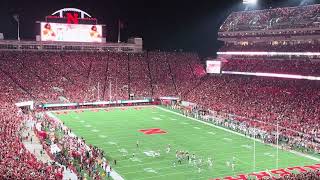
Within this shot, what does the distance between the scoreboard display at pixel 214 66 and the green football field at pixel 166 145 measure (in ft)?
60.0

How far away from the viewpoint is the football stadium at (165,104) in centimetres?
2902

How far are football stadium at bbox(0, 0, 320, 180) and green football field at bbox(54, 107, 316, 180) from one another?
0.33 ft

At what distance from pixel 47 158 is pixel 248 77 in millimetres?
39083

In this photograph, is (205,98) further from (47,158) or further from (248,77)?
(47,158)

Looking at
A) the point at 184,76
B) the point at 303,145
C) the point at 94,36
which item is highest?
the point at 94,36

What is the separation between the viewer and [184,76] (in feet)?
235

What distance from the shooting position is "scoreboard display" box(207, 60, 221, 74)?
67.4 metres

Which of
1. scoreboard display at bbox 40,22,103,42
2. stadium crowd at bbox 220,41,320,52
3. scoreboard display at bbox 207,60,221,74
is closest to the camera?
stadium crowd at bbox 220,41,320,52

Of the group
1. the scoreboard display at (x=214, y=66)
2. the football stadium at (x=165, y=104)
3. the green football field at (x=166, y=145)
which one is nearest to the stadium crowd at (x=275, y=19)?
the football stadium at (x=165, y=104)

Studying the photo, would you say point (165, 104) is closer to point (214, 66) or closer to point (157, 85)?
point (157, 85)

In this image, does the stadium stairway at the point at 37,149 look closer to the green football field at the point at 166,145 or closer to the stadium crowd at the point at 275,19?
the green football field at the point at 166,145

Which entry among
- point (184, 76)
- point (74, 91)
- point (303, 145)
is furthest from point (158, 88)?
point (303, 145)

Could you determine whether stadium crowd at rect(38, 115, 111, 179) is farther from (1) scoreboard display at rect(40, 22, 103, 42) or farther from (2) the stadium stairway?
(1) scoreboard display at rect(40, 22, 103, 42)

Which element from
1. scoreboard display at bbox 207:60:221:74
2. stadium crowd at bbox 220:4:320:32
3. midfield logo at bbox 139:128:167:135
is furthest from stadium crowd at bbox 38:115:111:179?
stadium crowd at bbox 220:4:320:32
